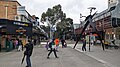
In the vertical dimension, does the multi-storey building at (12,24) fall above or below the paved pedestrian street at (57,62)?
above

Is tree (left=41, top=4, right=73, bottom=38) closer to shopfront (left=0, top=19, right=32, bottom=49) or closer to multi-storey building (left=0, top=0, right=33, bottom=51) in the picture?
multi-storey building (left=0, top=0, right=33, bottom=51)

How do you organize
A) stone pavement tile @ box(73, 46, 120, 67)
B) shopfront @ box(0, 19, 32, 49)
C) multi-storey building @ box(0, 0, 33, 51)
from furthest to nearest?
multi-storey building @ box(0, 0, 33, 51) < shopfront @ box(0, 19, 32, 49) < stone pavement tile @ box(73, 46, 120, 67)

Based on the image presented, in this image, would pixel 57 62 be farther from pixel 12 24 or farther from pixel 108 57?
pixel 12 24

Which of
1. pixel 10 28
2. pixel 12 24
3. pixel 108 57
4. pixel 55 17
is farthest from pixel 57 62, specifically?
pixel 55 17

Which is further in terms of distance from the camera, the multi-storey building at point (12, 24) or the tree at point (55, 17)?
the tree at point (55, 17)

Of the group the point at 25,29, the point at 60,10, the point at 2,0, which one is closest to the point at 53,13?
the point at 60,10

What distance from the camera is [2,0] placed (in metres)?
59.5

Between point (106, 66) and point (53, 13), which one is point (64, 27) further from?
point (106, 66)

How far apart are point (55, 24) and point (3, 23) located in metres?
90.5

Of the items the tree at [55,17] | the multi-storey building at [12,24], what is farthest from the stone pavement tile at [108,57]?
the tree at [55,17]

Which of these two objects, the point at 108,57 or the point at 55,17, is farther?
the point at 55,17

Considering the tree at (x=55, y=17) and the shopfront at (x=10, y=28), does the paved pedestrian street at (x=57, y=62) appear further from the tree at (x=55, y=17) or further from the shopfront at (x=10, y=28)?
the tree at (x=55, y=17)

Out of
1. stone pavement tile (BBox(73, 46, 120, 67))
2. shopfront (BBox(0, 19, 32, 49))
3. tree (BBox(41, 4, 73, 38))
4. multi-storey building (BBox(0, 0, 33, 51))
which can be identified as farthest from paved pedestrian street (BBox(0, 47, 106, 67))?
tree (BBox(41, 4, 73, 38))

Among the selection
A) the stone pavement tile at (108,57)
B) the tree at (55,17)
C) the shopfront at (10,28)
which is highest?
the tree at (55,17)
